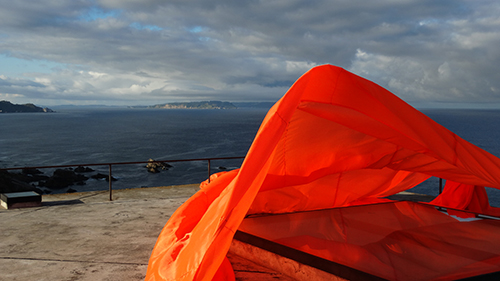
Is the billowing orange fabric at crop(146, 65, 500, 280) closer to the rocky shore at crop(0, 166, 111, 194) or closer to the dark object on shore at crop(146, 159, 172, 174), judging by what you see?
the rocky shore at crop(0, 166, 111, 194)

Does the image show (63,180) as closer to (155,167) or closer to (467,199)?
(155,167)

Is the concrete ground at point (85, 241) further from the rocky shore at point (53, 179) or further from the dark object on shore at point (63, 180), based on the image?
the dark object on shore at point (63, 180)

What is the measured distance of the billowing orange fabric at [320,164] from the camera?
98.9 inches

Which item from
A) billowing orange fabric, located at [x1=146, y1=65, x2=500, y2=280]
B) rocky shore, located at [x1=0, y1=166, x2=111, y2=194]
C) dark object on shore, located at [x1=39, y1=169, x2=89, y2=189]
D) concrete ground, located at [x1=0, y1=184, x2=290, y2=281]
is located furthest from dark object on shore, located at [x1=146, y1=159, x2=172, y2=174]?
billowing orange fabric, located at [x1=146, y1=65, x2=500, y2=280]

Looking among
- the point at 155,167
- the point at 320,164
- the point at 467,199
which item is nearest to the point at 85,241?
the point at 320,164

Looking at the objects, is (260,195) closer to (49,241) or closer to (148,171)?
(49,241)

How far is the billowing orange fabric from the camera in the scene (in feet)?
8.24

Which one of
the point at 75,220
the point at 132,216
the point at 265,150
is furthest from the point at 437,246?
the point at 75,220

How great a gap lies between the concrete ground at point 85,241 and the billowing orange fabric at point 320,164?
63 centimetres

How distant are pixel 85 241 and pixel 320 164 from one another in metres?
3.01

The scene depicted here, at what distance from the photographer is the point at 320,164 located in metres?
4.43

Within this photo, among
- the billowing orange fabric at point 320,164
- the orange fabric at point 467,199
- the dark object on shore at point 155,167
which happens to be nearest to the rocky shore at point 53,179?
the dark object on shore at point 155,167

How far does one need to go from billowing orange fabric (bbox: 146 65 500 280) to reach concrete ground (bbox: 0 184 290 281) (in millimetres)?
634

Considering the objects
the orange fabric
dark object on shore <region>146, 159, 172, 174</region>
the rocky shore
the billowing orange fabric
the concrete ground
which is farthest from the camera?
dark object on shore <region>146, 159, 172, 174</region>
